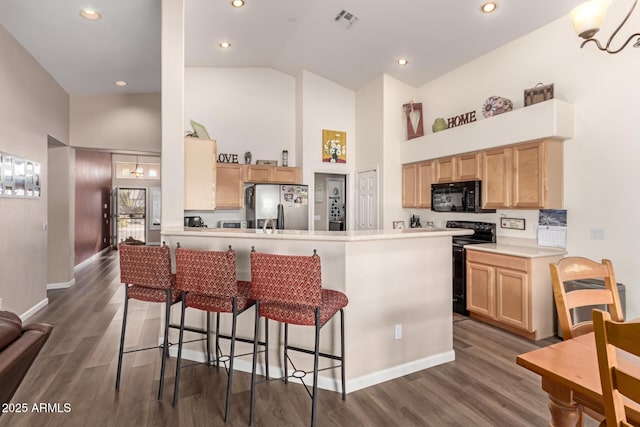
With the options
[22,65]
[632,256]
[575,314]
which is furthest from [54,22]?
[632,256]

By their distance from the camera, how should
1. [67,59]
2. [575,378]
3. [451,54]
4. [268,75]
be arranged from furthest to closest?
[268,75], [451,54], [67,59], [575,378]

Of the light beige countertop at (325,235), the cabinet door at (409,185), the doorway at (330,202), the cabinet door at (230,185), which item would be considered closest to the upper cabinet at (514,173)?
the cabinet door at (409,185)

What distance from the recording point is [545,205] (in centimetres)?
347

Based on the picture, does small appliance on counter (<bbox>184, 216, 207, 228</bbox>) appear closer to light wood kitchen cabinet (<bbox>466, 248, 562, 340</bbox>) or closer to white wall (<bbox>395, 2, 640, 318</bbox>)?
light wood kitchen cabinet (<bbox>466, 248, 562, 340</bbox>)

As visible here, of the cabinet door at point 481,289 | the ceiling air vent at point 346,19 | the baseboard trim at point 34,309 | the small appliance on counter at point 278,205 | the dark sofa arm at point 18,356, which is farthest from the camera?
the small appliance on counter at point 278,205

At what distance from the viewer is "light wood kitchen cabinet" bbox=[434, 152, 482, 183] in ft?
13.8

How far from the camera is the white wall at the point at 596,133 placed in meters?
3.04

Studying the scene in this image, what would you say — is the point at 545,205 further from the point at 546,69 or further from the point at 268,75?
the point at 268,75

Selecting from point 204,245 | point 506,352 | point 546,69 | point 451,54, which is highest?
point 451,54

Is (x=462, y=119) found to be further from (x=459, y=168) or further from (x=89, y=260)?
(x=89, y=260)

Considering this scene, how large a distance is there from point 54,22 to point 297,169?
11.7 feet

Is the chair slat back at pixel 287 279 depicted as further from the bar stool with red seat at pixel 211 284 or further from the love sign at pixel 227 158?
the love sign at pixel 227 158

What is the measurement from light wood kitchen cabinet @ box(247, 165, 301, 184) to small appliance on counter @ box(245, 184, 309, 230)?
196 mm

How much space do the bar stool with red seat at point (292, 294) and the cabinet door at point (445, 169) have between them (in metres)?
3.22
